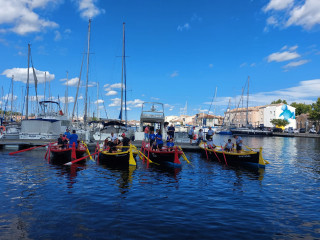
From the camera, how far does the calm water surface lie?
287 inches

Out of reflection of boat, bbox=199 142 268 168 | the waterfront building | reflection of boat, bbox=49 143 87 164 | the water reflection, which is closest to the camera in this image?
the water reflection

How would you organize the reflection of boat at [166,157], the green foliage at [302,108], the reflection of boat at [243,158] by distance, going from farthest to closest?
the green foliage at [302,108], the reflection of boat at [243,158], the reflection of boat at [166,157]

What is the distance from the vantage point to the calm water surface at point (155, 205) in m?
7.30

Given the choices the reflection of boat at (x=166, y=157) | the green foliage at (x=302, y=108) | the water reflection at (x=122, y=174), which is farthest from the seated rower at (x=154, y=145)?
the green foliage at (x=302, y=108)

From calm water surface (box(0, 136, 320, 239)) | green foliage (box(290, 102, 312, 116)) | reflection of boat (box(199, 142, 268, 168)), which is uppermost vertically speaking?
green foliage (box(290, 102, 312, 116))

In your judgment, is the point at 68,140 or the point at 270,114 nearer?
the point at 68,140

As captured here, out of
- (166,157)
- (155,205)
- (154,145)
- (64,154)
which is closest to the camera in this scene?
(155,205)

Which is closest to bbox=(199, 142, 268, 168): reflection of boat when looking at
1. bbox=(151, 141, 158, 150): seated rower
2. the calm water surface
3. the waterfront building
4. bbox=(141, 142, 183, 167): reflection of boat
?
the calm water surface

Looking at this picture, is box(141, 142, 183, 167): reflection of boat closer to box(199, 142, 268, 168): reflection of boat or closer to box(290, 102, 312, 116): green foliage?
box(199, 142, 268, 168): reflection of boat

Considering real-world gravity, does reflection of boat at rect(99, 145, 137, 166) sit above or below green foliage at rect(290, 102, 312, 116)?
below

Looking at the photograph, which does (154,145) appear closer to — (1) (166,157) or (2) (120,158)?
(1) (166,157)

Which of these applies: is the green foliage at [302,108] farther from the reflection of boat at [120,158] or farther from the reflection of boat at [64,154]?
the reflection of boat at [64,154]

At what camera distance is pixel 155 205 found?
9.60 meters

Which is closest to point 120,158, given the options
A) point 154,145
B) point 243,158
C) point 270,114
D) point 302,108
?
point 154,145
